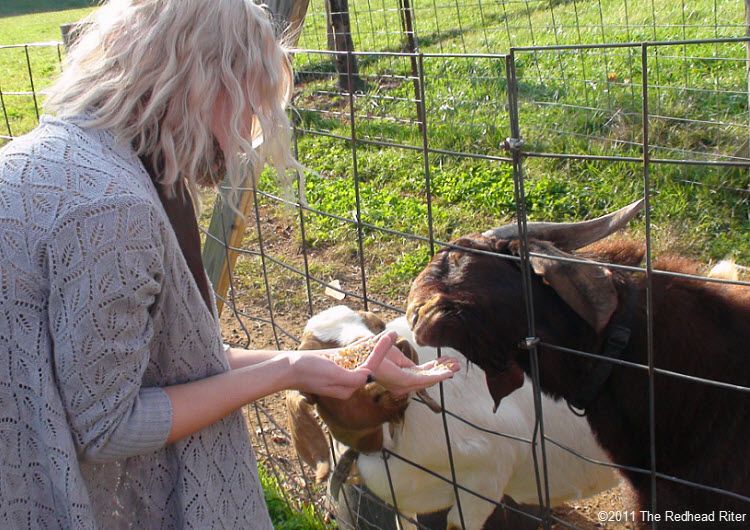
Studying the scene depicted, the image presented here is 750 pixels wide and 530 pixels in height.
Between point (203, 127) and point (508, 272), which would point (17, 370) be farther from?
point (508, 272)

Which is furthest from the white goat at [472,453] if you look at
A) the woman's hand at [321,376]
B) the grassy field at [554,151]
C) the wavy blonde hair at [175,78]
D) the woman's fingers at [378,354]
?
the wavy blonde hair at [175,78]

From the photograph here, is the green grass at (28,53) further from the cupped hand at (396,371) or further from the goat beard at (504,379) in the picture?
the goat beard at (504,379)

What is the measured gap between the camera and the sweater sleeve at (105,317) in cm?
165

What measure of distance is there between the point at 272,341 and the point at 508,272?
2845 mm

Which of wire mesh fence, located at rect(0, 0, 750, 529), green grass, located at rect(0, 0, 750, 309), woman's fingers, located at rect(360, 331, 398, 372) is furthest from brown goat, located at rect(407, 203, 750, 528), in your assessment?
green grass, located at rect(0, 0, 750, 309)

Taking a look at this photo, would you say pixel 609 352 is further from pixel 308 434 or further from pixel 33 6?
pixel 33 6

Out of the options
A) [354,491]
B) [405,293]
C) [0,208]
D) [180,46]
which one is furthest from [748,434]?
[405,293]

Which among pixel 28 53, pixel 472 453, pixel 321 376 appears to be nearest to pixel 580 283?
pixel 321 376

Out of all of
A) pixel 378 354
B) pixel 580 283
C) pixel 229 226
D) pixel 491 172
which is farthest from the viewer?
pixel 491 172

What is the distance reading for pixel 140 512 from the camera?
204 centimetres

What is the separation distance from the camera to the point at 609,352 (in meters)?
2.65

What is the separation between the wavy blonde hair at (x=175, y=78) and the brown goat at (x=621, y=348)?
988 millimetres

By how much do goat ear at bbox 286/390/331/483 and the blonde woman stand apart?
109 centimetres

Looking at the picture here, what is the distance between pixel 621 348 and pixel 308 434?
4.08 feet
